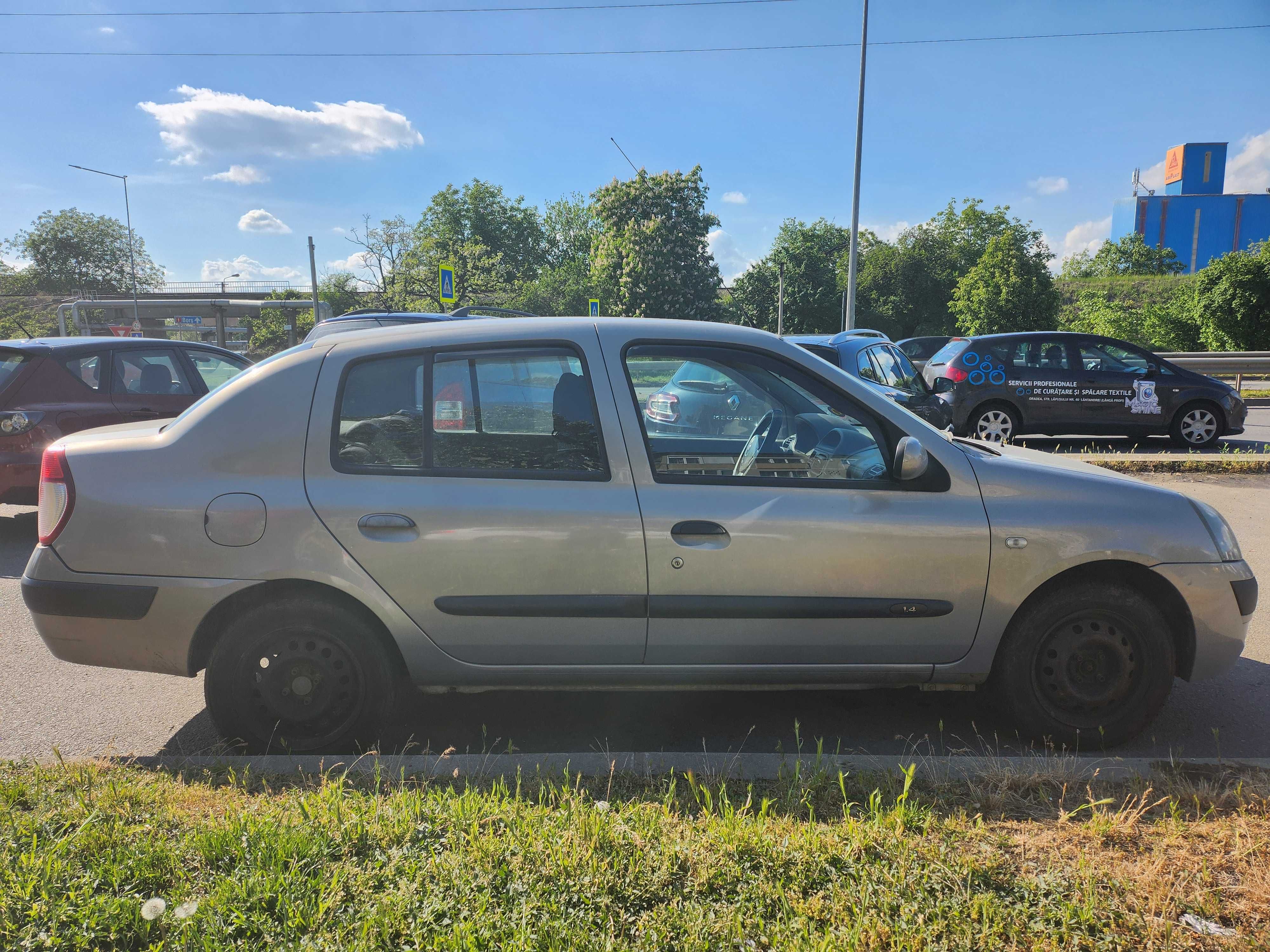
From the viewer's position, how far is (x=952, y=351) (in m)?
12.4

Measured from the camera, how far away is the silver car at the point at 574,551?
124 inches

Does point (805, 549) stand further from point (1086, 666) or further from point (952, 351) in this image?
point (952, 351)

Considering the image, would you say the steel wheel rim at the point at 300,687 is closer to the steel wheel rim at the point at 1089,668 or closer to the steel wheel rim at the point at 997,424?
the steel wheel rim at the point at 1089,668

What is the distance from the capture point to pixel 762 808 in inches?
104

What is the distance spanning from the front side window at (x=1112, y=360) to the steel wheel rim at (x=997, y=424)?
122 centimetres

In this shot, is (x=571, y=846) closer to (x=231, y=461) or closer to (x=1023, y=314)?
(x=231, y=461)

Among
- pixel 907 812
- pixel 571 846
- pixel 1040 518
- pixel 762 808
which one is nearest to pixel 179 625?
pixel 571 846

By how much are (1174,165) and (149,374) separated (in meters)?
132

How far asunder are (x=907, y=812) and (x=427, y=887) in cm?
143

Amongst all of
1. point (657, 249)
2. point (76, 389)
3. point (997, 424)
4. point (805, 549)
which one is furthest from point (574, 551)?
point (657, 249)

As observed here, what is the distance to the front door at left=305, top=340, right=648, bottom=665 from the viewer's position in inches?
124

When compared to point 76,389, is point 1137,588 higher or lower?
lower

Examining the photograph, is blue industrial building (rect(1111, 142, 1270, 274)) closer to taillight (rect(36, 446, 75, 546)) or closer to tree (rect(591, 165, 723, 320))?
tree (rect(591, 165, 723, 320))

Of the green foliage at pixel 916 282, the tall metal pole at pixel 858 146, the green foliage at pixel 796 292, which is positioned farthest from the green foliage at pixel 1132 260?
the tall metal pole at pixel 858 146
